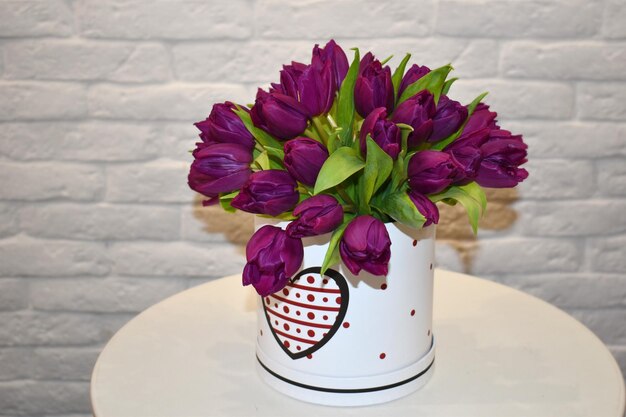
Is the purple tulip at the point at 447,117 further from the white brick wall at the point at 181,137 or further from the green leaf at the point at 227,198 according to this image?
the white brick wall at the point at 181,137

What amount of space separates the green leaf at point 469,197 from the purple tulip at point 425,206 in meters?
0.04

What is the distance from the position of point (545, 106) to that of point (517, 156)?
0.57 metres

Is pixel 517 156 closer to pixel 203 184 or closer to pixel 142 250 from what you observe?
pixel 203 184

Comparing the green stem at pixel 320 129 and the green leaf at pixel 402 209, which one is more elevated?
the green stem at pixel 320 129

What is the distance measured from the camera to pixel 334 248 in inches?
25.1

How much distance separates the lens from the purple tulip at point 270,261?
62 cm

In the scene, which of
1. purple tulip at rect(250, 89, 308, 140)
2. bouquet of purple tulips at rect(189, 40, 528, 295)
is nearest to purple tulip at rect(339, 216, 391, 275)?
bouquet of purple tulips at rect(189, 40, 528, 295)

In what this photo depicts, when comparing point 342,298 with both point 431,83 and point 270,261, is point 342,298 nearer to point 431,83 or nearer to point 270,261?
point 270,261

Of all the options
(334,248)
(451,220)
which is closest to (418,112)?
(334,248)

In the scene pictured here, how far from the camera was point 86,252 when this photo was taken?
1.26 m

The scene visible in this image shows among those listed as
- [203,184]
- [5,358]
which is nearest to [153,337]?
[203,184]

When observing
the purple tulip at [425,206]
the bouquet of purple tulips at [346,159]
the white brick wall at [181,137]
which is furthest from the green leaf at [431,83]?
the white brick wall at [181,137]

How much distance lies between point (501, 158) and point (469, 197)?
5cm

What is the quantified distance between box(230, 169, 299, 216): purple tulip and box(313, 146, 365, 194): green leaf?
38 millimetres
